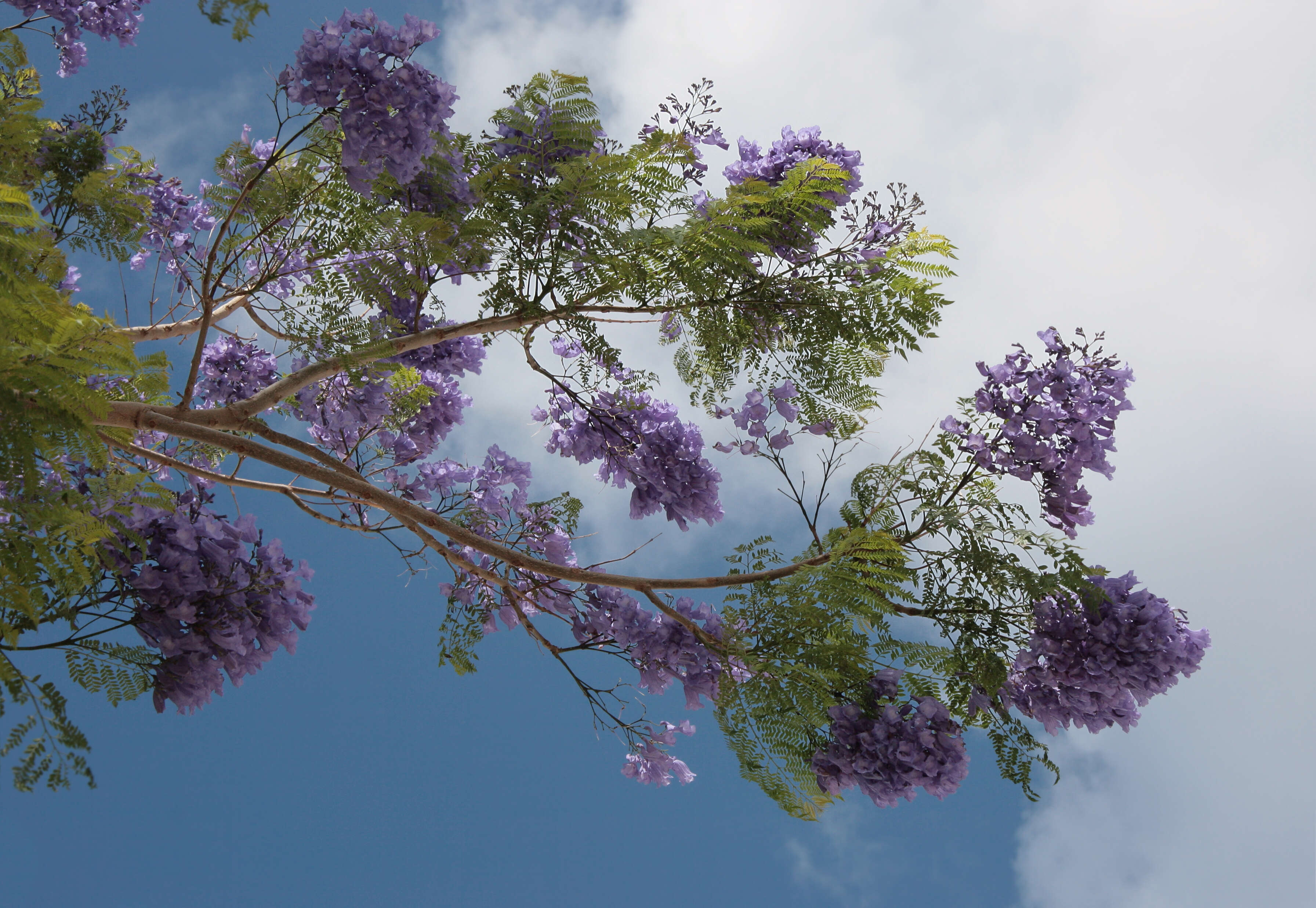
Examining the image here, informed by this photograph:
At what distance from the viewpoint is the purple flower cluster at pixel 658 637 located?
15.1 ft

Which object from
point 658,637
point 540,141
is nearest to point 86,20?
point 540,141

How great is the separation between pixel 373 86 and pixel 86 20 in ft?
15.0

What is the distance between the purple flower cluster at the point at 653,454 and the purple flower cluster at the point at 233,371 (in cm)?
213

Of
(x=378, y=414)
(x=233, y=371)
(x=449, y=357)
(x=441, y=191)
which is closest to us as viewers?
(x=441, y=191)

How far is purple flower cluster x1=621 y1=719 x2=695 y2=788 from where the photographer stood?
504 cm

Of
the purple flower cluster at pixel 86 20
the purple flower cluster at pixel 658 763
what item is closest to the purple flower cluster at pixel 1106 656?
the purple flower cluster at pixel 658 763

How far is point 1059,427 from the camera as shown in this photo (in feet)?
13.7

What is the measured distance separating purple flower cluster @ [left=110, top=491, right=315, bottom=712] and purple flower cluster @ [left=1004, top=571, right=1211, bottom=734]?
10.2 feet

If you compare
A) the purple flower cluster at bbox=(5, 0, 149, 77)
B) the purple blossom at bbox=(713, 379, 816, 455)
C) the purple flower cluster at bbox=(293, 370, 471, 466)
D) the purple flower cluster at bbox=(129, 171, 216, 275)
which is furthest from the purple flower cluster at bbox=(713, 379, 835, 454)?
the purple flower cluster at bbox=(5, 0, 149, 77)

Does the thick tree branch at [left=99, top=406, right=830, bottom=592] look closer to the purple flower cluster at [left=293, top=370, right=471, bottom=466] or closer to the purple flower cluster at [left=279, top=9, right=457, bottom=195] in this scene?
the purple flower cluster at [left=293, top=370, right=471, bottom=466]

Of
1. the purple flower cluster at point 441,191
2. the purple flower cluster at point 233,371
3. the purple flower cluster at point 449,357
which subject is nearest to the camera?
the purple flower cluster at point 441,191

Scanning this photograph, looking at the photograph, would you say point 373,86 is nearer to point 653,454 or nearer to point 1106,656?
point 653,454

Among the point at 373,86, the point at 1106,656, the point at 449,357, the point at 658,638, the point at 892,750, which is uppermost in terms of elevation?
the point at 449,357

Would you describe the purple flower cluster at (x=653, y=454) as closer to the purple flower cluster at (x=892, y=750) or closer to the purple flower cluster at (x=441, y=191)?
the purple flower cluster at (x=441, y=191)
